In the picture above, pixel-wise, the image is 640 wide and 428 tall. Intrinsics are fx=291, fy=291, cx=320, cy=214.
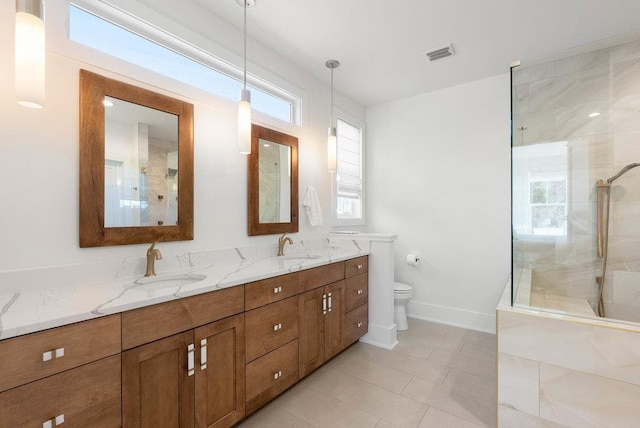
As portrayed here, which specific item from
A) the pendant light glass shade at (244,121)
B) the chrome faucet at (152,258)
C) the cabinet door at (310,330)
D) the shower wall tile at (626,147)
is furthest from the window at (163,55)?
the shower wall tile at (626,147)

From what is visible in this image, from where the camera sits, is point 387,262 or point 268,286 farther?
point 387,262

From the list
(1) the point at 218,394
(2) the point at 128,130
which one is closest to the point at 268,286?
(1) the point at 218,394

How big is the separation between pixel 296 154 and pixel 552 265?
246 centimetres

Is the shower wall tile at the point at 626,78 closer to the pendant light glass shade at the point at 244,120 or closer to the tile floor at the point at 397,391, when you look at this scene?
the tile floor at the point at 397,391

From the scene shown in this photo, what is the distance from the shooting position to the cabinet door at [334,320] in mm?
2312

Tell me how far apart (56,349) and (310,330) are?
→ 1.47 metres

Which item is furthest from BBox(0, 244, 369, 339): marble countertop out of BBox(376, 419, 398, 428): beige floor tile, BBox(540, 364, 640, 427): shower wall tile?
BBox(540, 364, 640, 427): shower wall tile

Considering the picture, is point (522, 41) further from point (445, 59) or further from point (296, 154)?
point (296, 154)

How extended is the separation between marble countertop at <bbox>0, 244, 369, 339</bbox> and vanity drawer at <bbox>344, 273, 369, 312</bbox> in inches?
20.7

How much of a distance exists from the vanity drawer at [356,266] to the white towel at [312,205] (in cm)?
56

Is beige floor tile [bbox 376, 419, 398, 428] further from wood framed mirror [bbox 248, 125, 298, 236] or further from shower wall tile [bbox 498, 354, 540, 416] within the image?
wood framed mirror [bbox 248, 125, 298, 236]

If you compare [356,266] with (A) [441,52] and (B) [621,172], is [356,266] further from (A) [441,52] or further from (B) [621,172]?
(B) [621,172]

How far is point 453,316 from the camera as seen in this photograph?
3322 mm

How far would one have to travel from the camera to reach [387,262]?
2799 millimetres
